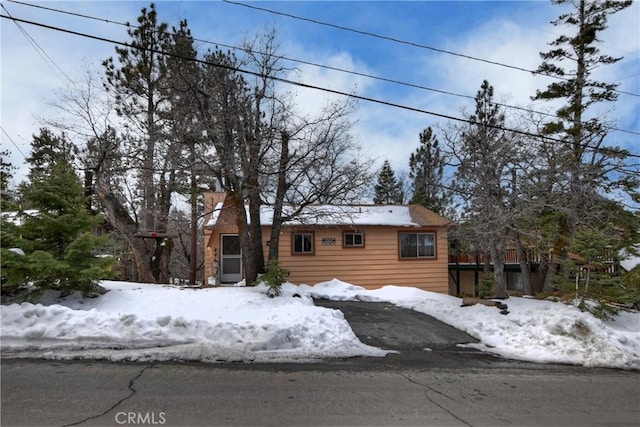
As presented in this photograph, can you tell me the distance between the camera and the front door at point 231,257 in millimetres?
17531

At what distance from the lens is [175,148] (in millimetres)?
12070

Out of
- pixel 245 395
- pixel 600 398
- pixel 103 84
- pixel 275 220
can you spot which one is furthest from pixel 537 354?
pixel 103 84

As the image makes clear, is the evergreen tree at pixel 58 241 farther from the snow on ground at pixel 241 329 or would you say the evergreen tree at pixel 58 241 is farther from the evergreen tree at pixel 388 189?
the evergreen tree at pixel 388 189

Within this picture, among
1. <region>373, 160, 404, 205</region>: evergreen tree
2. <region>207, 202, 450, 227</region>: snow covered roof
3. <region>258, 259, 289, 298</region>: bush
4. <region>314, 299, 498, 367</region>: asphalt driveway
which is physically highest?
<region>373, 160, 404, 205</region>: evergreen tree

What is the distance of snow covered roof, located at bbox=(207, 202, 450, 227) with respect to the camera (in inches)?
558

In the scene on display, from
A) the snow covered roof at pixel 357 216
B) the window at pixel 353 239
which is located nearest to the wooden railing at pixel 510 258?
the snow covered roof at pixel 357 216

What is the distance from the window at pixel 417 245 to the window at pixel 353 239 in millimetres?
1800

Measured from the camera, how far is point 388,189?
37031 millimetres

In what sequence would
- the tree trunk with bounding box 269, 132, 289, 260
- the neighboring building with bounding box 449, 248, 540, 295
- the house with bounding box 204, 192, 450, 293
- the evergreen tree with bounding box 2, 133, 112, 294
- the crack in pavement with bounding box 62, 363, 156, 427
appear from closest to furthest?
the crack in pavement with bounding box 62, 363, 156, 427, the evergreen tree with bounding box 2, 133, 112, 294, the tree trunk with bounding box 269, 132, 289, 260, the house with bounding box 204, 192, 450, 293, the neighboring building with bounding box 449, 248, 540, 295

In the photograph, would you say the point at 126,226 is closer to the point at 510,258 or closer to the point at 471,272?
the point at 510,258

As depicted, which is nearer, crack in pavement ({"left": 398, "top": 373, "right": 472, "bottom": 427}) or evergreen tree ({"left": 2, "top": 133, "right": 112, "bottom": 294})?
crack in pavement ({"left": 398, "top": 373, "right": 472, "bottom": 427})

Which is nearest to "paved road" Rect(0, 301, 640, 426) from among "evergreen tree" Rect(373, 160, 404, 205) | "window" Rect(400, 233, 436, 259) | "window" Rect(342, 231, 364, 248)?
"window" Rect(342, 231, 364, 248)

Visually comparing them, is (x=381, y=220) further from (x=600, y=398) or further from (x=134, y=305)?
(x=600, y=398)

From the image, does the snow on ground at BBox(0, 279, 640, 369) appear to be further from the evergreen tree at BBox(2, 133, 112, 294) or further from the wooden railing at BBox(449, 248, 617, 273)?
the wooden railing at BBox(449, 248, 617, 273)
